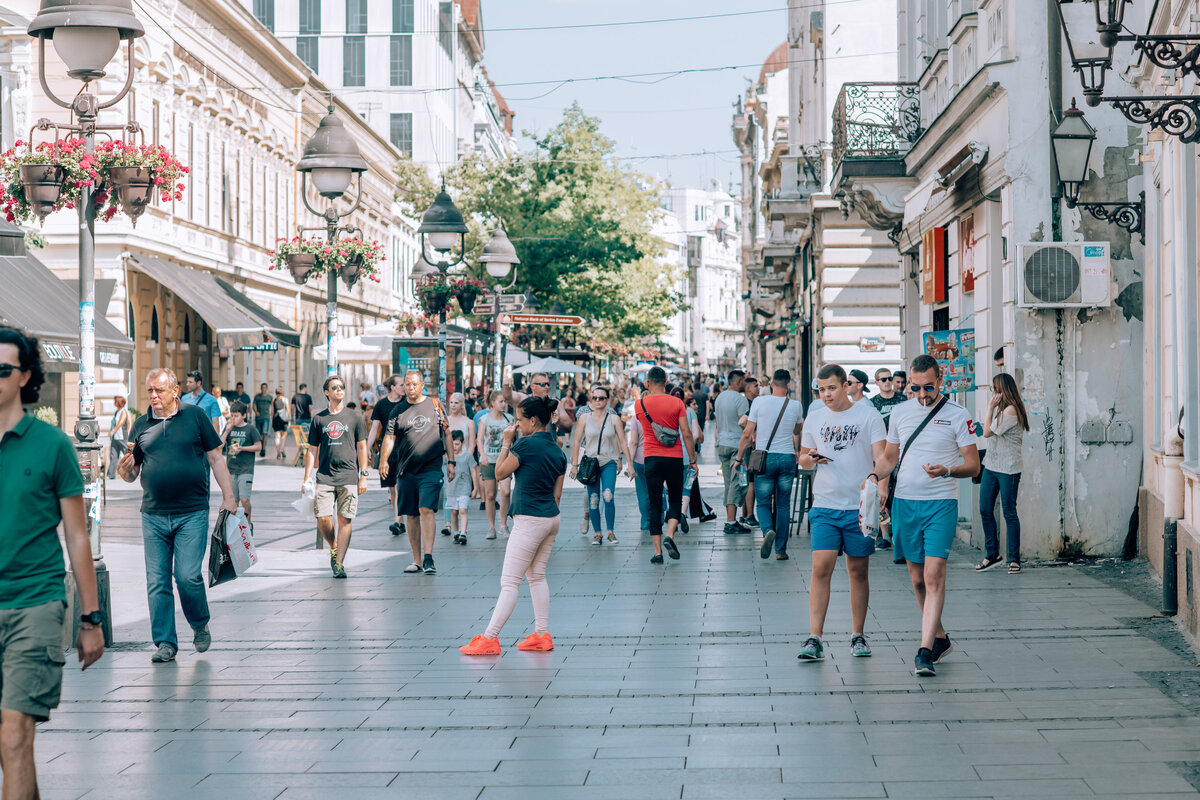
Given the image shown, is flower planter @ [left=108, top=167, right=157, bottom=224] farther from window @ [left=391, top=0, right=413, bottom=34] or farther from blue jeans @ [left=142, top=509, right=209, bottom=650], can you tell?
window @ [left=391, top=0, right=413, bottom=34]

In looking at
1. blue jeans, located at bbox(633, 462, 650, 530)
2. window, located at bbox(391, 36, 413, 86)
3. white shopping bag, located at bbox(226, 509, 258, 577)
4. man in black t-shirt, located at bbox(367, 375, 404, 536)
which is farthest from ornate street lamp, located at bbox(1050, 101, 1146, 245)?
window, located at bbox(391, 36, 413, 86)

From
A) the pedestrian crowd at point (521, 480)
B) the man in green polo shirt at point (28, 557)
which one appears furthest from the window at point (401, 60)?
the man in green polo shirt at point (28, 557)

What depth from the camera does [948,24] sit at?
17266mm

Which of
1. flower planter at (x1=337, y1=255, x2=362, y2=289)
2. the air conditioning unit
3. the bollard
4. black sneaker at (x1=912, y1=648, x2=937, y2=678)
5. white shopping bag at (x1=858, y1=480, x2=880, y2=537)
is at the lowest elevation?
black sneaker at (x1=912, y1=648, x2=937, y2=678)

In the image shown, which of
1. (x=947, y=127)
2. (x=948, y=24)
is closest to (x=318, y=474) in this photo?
(x=947, y=127)

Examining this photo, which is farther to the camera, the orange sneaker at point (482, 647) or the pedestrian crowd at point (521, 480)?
→ the orange sneaker at point (482, 647)

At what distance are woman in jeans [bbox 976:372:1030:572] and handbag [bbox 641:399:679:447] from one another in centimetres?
306

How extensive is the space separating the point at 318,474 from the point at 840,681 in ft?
21.5

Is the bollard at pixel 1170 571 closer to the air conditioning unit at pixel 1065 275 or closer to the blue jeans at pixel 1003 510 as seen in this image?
the blue jeans at pixel 1003 510

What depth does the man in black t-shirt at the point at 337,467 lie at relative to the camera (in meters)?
13.2

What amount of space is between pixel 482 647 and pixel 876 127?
12480 mm

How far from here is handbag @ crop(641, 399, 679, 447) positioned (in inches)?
576

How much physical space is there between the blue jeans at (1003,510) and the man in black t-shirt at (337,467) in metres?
5.55

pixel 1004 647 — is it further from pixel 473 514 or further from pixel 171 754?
pixel 473 514
